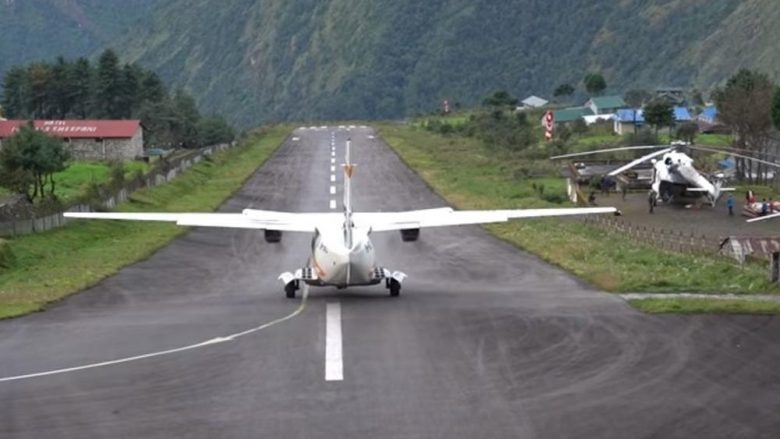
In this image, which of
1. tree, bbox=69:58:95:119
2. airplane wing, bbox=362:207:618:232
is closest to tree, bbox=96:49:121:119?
tree, bbox=69:58:95:119

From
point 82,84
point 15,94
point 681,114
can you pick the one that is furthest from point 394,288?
point 681,114

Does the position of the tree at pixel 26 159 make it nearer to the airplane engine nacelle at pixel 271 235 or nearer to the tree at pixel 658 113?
the airplane engine nacelle at pixel 271 235

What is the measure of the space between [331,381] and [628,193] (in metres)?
59.8

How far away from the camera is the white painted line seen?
2294cm

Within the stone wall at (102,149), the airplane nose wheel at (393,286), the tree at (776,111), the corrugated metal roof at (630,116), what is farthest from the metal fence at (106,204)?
the corrugated metal roof at (630,116)

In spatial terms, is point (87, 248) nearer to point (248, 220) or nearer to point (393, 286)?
point (248, 220)

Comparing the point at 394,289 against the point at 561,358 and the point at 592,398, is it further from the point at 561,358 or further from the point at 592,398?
the point at 592,398

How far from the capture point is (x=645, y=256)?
140 feet

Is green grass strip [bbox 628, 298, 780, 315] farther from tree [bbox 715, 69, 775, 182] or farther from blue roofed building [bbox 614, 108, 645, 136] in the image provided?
blue roofed building [bbox 614, 108, 645, 136]

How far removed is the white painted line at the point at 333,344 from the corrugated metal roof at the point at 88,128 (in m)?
75.4

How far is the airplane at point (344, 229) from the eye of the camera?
100 ft

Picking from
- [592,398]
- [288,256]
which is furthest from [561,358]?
[288,256]

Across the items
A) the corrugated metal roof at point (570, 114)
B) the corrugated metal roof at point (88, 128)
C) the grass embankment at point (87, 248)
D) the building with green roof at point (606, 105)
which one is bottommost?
the grass embankment at point (87, 248)

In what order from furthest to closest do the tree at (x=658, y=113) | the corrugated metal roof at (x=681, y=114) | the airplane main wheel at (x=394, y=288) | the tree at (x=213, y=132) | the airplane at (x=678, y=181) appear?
the corrugated metal roof at (x=681, y=114), the tree at (x=213, y=132), the tree at (x=658, y=113), the airplane at (x=678, y=181), the airplane main wheel at (x=394, y=288)
